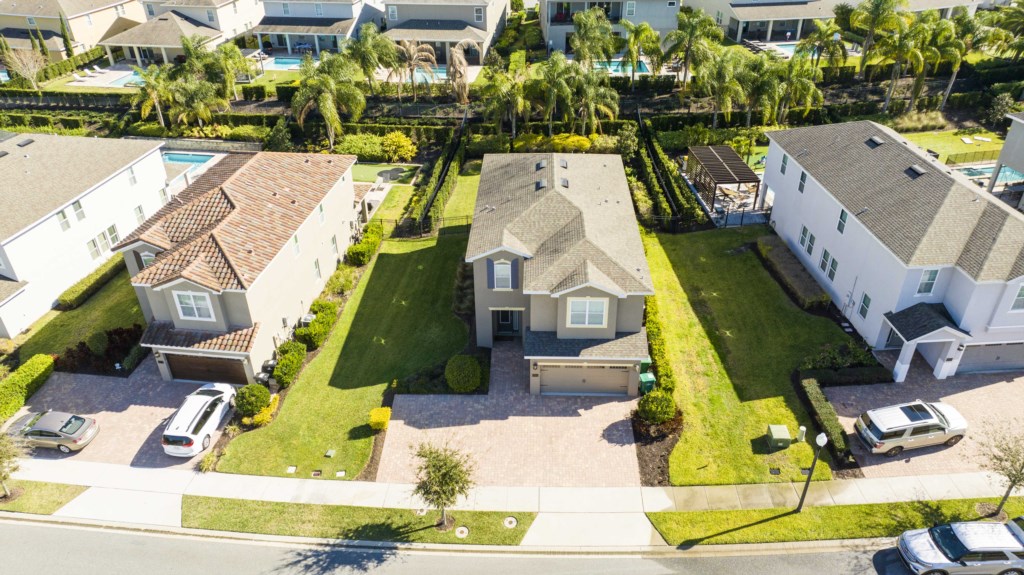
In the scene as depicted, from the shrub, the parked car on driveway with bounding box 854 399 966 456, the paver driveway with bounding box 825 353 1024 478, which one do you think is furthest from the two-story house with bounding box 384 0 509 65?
the parked car on driveway with bounding box 854 399 966 456

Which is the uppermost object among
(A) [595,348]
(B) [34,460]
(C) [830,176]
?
(C) [830,176]

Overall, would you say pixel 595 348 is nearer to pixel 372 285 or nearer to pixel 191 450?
pixel 372 285

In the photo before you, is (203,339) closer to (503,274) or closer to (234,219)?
(234,219)

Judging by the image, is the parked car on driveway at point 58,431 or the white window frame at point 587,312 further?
the white window frame at point 587,312

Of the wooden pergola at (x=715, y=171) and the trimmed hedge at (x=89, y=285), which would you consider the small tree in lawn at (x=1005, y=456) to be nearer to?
the wooden pergola at (x=715, y=171)

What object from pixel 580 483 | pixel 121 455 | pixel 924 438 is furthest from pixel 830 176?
pixel 121 455

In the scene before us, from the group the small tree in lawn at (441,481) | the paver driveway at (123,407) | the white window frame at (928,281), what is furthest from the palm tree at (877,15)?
the paver driveway at (123,407)
